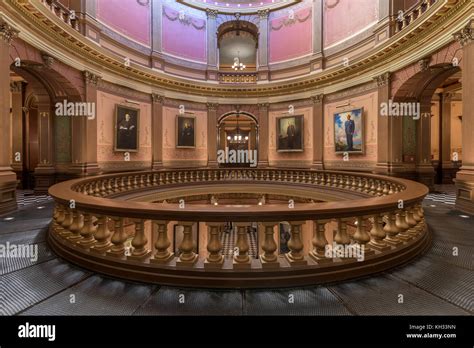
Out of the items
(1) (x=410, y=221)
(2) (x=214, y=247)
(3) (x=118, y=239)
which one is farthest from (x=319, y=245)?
(3) (x=118, y=239)

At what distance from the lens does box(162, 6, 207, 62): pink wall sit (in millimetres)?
13406

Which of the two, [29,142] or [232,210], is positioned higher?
[29,142]

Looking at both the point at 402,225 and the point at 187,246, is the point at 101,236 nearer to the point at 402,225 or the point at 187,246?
the point at 187,246

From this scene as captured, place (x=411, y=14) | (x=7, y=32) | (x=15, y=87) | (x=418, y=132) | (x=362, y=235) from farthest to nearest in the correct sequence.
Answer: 1. (x=15, y=87)
2. (x=418, y=132)
3. (x=411, y=14)
4. (x=7, y=32)
5. (x=362, y=235)

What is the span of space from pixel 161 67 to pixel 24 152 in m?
7.45

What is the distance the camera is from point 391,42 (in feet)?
29.9

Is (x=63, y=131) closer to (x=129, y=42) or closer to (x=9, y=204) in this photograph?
(x=9, y=204)

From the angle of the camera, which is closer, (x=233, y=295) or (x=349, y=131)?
(x=233, y=295)

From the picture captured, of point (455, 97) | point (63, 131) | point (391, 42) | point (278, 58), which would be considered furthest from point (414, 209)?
point (455, 97)

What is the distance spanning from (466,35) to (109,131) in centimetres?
1217

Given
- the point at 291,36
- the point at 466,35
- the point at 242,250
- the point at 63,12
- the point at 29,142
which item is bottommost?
the point at 242,250

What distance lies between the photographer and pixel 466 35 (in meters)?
6.34

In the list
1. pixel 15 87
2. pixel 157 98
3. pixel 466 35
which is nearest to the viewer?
pixel 466 35

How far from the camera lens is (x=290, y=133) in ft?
45.1
